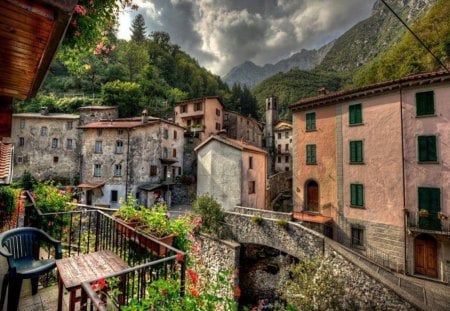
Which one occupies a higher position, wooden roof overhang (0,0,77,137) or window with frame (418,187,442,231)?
wooden roof overhang (0,0,77,137)

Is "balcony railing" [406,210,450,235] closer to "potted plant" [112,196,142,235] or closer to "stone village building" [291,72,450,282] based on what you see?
"stone village building" [291,72,450,282]

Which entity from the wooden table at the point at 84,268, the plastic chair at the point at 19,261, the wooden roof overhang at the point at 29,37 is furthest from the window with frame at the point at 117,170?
the wooden roof overhang at the point at 29,37

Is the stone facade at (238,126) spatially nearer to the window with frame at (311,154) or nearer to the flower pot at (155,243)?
the window with frame at (311,154)

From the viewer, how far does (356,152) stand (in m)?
16.7

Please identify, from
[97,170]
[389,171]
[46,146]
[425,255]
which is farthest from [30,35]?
[46,146]

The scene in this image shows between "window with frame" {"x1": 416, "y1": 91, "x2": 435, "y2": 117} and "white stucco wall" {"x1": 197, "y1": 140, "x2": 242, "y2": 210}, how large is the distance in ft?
45.4

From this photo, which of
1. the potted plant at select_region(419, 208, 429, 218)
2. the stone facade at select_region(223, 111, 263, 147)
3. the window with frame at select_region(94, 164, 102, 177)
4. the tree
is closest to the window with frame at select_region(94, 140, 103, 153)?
the window with frame at select_region(94, 164, 102, 177)

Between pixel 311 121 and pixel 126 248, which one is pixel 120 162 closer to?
pixel 311 121

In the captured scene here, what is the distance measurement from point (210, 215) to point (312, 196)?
8.74 m

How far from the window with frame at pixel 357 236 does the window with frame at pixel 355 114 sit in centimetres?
775

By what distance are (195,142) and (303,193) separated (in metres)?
20.5

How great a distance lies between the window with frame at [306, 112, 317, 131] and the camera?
19.3 metres

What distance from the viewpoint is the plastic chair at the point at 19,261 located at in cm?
346

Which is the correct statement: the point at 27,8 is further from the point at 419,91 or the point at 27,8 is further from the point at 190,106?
the point at 190,106
